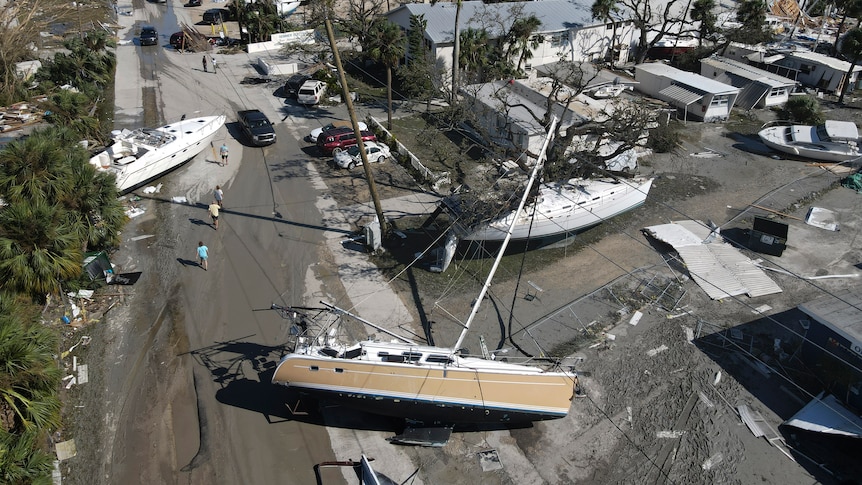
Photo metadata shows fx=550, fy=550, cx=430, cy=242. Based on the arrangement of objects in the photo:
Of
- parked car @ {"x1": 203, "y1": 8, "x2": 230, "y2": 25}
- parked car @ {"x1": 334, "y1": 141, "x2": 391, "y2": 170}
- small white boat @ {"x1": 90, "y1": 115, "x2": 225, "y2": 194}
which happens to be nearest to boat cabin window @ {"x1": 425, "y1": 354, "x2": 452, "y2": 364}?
parked car @ {"x1": 334, "y1": 141, "x2": 391, "y2": 170}

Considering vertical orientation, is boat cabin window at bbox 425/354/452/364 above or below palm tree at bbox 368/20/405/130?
below

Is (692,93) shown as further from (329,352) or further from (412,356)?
(329,352)

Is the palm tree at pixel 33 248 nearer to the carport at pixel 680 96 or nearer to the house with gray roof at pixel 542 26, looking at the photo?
the house with gray roof at pixel 542 26

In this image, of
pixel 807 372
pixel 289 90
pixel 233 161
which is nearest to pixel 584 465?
pixel 807 372

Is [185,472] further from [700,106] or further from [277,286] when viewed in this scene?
[700,106]

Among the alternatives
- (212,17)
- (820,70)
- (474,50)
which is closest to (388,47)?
(474,50)

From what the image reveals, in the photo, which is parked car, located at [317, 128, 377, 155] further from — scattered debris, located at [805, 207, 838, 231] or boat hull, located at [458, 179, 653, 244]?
scattered debris, located at [805, 207, 838, 231]
